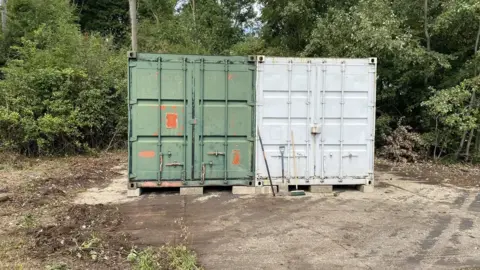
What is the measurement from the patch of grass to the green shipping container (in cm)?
293

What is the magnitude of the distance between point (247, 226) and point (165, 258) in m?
1.67

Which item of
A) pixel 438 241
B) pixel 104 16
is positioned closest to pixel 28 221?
pixel 438 241

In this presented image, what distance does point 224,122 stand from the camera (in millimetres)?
7887

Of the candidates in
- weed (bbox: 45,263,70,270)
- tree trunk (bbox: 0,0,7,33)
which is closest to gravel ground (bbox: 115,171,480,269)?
weed (bbox: 45,263,70,270)

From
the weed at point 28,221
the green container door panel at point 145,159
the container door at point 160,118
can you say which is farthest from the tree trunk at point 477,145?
the weed at point 28,221

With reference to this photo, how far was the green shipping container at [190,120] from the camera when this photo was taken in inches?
300

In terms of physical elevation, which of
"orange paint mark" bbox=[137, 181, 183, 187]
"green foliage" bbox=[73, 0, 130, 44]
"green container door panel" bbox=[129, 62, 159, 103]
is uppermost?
"green foliage" bbox=[73, 0, 130, 44]

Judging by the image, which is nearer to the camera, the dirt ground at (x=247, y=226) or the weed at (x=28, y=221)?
the dirt ground at (x=247, y=226)

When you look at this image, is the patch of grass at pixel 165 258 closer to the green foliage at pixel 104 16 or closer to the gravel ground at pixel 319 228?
the gravel ground at pixel 319 228

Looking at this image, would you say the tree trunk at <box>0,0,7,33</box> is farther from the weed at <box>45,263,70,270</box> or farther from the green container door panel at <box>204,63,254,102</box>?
the weed at <box>45,263,70,270</box>

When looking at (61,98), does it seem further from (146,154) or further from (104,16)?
(104,16)

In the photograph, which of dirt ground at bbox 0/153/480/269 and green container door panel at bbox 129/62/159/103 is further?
green container door panel at bbox 129/62/159/103

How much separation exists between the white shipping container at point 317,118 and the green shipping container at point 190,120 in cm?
30

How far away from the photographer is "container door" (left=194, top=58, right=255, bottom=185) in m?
7.81
